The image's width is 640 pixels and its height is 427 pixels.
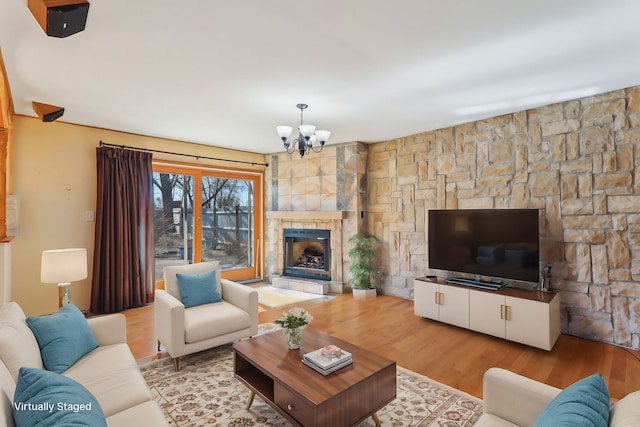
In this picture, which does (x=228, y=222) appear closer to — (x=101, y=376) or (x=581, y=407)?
(x=101, y=376)

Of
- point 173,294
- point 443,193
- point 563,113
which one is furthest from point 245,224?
point 563,113

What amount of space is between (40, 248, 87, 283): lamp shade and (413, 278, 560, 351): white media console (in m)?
3.74

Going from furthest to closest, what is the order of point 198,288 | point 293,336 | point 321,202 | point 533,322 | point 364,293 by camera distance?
point 321,202 → point 364,293 → point 198,288 → point 533,322 → point 293,336

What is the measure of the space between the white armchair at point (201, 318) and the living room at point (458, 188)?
122 centimetres

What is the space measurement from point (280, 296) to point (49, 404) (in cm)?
418

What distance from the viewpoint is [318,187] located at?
5.68m

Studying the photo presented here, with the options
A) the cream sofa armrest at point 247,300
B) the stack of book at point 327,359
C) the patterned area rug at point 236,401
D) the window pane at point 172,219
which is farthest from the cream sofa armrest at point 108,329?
the window pane at point 172,219

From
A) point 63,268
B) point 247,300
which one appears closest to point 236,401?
point 247,300

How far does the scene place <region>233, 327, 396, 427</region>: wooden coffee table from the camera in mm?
1723

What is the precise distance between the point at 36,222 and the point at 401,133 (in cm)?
508

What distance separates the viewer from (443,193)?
177 inches

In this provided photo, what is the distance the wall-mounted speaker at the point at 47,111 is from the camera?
11.3ft

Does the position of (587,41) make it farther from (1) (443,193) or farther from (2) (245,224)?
(2) (245,224)

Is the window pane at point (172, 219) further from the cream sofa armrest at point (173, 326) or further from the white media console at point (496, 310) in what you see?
the white media console at point (496, 310)
